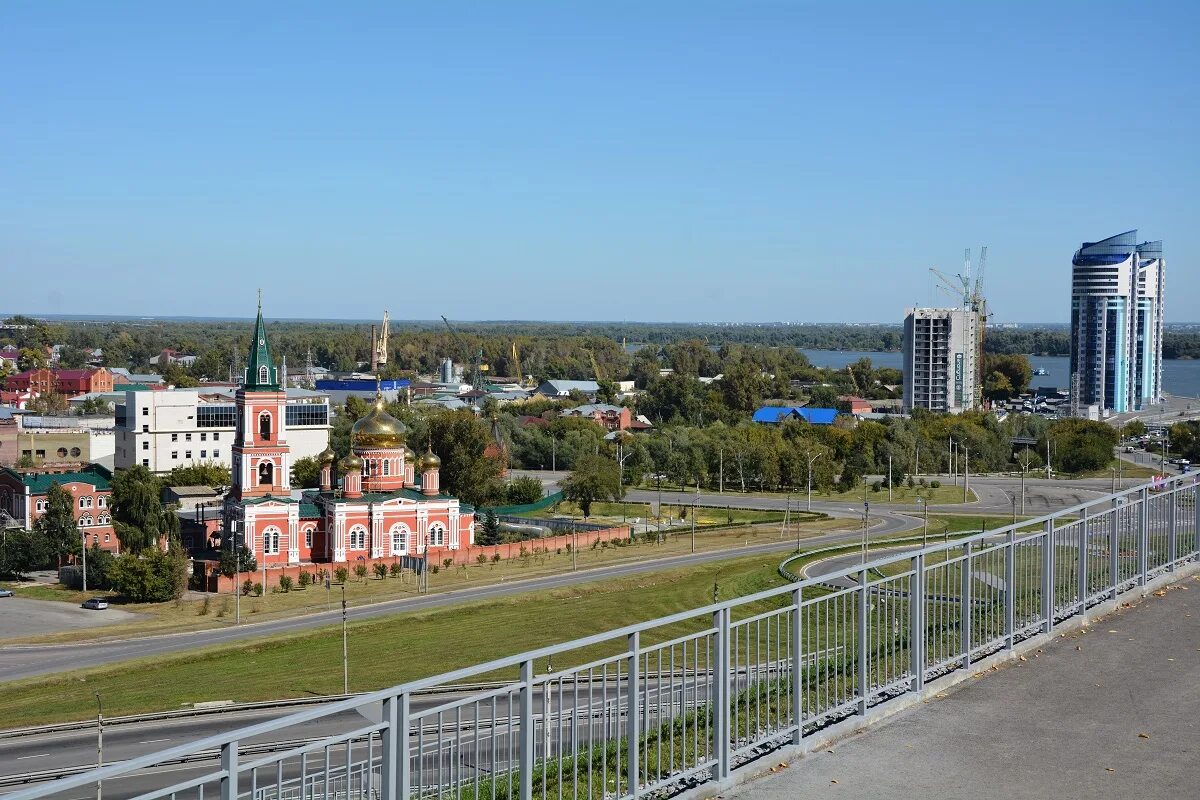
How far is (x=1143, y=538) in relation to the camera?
40.2 ft

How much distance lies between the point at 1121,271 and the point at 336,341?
112 meters

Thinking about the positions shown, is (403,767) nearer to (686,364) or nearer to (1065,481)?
(1065,481)

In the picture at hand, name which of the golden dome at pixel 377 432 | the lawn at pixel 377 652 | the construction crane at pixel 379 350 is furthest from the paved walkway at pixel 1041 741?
the construction crane at pixel 379 350

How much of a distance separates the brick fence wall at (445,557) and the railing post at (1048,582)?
35.5 meters

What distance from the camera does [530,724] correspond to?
6719 mm

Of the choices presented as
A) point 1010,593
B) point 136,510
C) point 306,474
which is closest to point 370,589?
point 136,510

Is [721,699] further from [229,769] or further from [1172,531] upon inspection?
[1172,531]

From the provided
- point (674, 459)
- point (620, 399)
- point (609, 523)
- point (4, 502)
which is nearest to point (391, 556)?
point (609, 523)

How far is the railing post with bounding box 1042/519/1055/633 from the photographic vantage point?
10539 mm

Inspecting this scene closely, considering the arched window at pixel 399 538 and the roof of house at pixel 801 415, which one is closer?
the arched window at pixel 399 538

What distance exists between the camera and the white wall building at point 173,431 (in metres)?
71.9

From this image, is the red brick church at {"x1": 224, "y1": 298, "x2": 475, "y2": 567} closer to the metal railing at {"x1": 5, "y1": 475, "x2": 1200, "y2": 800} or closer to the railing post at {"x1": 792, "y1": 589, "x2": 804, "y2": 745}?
the metal railing at {"x1": 5, "y1": 475, "x2": 1200, "y2": 800}

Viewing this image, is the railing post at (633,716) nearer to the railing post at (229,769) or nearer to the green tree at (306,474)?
the railing post at (229,769)

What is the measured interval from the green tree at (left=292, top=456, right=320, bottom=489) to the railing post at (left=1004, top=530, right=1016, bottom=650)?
59.3 m
